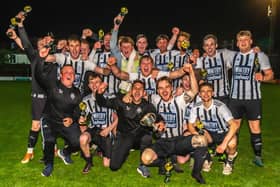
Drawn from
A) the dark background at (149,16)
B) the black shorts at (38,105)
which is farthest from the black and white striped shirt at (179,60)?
the dark background at (149,16)

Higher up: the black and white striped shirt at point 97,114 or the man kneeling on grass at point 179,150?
the black and white striped shirt at point 97,114

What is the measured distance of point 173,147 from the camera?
227 inches

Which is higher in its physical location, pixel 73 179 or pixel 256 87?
pixel 256 87

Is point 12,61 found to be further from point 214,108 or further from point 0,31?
point 214,108

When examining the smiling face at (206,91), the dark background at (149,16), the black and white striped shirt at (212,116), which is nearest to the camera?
the smiling face at (206,91)

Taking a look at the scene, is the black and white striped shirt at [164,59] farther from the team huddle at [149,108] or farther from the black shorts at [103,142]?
the black shorts at [103,142]

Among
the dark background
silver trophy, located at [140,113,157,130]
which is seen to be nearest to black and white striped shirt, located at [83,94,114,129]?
silver trophy, located at [140,113,157,130]

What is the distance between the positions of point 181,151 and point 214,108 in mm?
754

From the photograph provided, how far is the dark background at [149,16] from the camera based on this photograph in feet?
145

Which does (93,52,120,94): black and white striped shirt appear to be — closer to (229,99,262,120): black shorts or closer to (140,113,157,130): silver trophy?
(140,113,157,130): silver trophy

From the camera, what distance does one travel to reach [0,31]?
46.9m

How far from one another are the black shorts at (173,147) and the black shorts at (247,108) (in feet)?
3.87

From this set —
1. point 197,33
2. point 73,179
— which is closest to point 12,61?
point 197,33

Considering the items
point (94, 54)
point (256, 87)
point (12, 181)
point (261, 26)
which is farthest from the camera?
point (261, 26)
